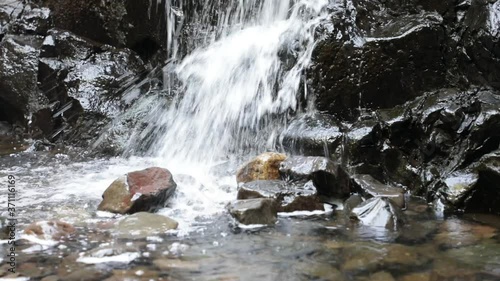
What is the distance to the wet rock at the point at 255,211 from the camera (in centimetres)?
389

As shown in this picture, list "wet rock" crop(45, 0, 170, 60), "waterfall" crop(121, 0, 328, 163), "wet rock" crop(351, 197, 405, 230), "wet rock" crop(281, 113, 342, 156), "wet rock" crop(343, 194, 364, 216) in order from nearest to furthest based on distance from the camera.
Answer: "wet rock" crop(351, 197, 405, 230) → "wet rock" crop(343, 194, 364, 216) → "wet rock" crop(281, 113, 342, 156) → "waterfall" crop(121, 0, 328, 163) → "wet rock" crop(45, 0, 170, 60)

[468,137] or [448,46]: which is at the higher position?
[448,46]

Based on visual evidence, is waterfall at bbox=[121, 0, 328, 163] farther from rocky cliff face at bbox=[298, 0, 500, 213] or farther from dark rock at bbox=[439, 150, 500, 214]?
dark rock at bbox=[439, 150, 500, 214]

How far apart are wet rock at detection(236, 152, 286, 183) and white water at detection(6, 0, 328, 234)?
19 centimetres

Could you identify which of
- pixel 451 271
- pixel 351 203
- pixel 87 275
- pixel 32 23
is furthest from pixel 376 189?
pixel 32 23

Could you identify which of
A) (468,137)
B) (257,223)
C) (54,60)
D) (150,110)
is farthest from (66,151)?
(468,137)

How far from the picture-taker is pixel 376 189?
14.7 ft

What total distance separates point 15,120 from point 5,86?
600 mm

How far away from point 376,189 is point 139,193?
2117 millimetres

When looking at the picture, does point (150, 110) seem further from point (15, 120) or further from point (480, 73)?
point (480, 73)

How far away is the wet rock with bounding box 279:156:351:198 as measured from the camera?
4480 mm

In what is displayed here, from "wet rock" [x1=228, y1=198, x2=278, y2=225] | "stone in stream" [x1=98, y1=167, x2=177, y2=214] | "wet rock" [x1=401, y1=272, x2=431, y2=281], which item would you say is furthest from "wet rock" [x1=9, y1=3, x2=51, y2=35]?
"wet rock" [x1=401, y1=272, x2=431, y2=281]

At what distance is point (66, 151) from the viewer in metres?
6.89

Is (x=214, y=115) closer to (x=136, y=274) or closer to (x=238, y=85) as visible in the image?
(x=238, y=85)
